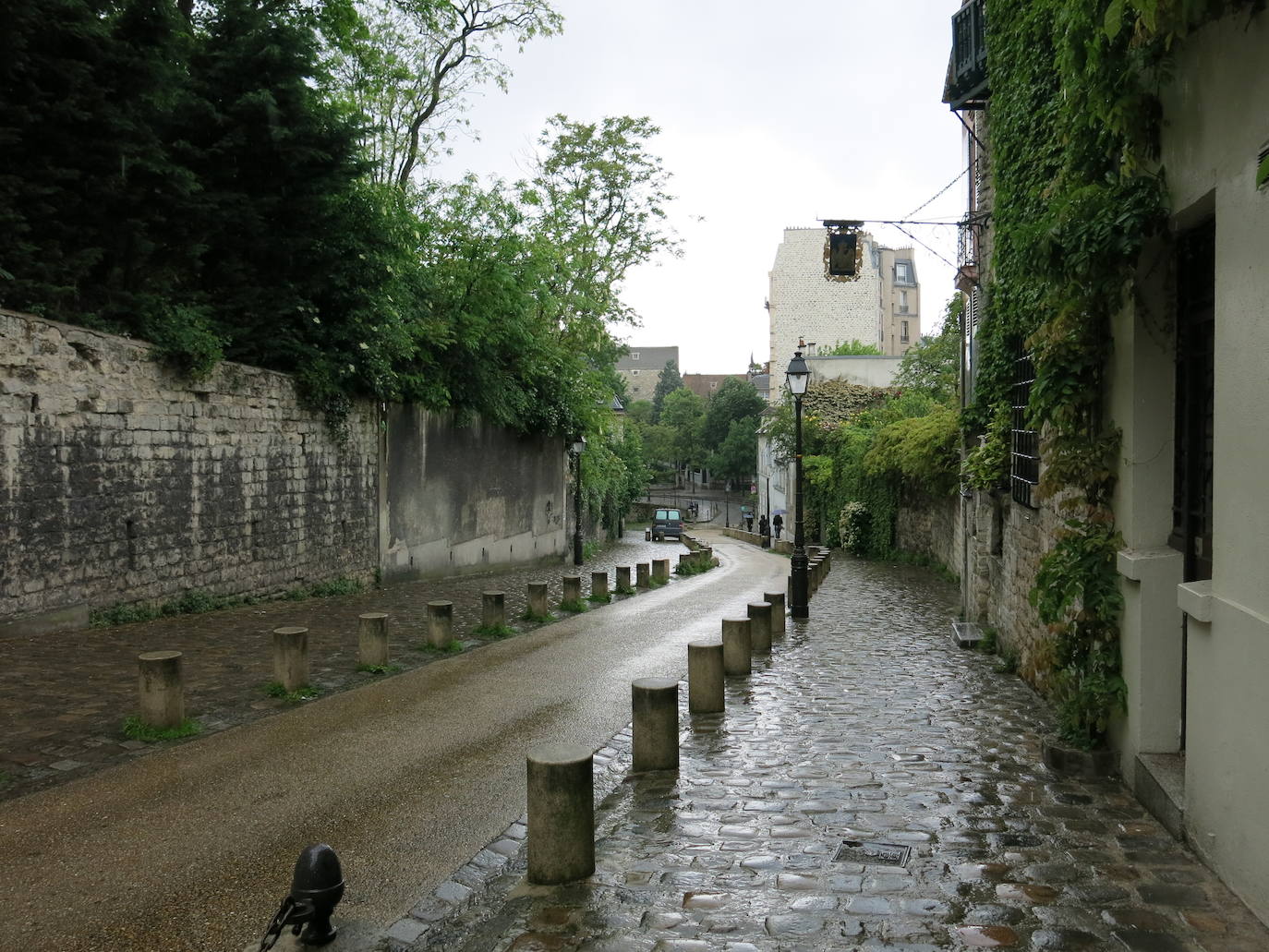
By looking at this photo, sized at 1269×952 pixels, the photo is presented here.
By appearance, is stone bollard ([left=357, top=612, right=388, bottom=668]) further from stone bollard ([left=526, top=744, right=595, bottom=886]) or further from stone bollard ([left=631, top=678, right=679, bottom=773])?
stone bollard ([left=526, top=744, right=595, bottom=886])

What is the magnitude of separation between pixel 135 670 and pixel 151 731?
7.38 ft

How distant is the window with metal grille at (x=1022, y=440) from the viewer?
30.2 feet

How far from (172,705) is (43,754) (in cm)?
89

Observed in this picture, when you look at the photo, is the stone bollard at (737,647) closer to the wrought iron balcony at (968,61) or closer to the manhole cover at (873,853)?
the manhole cover at (873,853)

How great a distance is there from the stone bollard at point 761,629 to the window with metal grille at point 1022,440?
10.2ft

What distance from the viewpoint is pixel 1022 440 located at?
32.7ft

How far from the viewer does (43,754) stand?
21.1 feet

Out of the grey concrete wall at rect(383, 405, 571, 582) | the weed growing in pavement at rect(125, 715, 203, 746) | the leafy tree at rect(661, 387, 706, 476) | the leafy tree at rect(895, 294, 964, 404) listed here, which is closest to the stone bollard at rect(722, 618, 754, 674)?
the weed growing in pavement at rect(125, 715, 203, 746)

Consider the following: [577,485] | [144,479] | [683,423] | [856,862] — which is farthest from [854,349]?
[856,862]

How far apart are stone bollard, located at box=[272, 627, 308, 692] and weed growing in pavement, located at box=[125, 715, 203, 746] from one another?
1.19 metres

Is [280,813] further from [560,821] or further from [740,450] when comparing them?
[740,450]

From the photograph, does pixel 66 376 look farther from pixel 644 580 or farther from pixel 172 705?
pixel 644 580

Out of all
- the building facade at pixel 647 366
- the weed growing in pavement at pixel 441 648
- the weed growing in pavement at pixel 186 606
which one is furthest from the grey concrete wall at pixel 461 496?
the building facade at pixel 647 366

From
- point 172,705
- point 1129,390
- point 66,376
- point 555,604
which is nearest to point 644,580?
point 555,604
